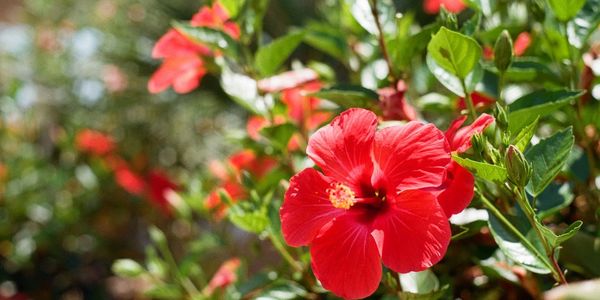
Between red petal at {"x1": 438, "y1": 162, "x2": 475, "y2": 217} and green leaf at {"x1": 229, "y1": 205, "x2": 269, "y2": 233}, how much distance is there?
234 millimetres

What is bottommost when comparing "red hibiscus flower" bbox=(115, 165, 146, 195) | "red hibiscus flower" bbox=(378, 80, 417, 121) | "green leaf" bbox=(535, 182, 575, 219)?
"red hibiscus flower" bbox=(115, 165, 146, 195)

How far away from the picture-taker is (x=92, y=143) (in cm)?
260

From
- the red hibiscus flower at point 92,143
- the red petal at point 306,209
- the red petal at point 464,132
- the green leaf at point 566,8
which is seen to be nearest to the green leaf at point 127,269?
the red petal at point 306,209

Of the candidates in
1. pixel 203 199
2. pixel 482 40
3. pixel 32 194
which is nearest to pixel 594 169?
pixel 482 40

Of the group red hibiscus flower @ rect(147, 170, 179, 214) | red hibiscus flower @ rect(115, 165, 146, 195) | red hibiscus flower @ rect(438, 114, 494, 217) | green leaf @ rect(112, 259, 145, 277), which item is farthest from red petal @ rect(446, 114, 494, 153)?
red hibiscus flower @ rect(115, 165, 146, 195)

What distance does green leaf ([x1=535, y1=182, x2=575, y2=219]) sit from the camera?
65 centimetres

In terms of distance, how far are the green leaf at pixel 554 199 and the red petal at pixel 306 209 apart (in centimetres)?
21

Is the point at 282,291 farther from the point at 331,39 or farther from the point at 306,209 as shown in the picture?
the point at 331,39

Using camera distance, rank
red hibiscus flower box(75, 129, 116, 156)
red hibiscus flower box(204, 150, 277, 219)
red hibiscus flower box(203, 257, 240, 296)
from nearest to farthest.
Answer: red hibiscus flower box(203, 257, 240, 296) < red hibiscus flower box(204, 150, 277, 219) < red hibiscus flower box(75, 129, 116, 156)

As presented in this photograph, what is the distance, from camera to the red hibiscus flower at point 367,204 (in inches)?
21.9

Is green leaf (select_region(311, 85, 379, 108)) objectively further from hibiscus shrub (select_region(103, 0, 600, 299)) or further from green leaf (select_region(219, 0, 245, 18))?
green leaf (select_region(219, 0, 245, 18))

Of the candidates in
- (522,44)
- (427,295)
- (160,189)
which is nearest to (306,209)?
(427,295)

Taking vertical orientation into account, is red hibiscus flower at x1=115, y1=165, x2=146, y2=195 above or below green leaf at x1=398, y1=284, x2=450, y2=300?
below

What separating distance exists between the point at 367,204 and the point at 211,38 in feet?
1.02
